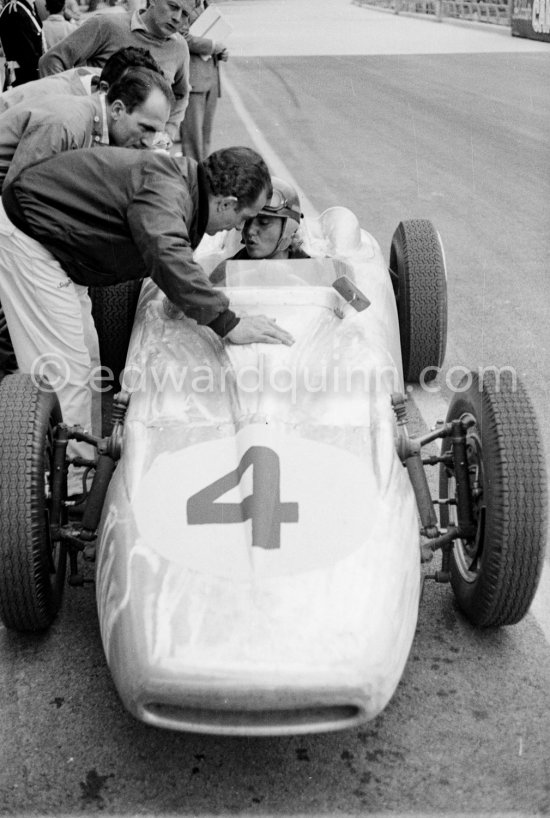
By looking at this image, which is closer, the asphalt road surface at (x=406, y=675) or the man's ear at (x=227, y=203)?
the asphalt road surface at (x=406, y=675)

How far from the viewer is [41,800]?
2.83 metres

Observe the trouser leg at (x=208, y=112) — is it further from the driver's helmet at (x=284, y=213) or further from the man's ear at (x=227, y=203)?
the man's ear at (x=227, y=203)

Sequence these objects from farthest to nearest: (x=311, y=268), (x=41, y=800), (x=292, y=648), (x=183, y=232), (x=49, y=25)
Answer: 1. (x=49, y=25)
2. (x=311, y=268)
3. (x=183, y=232)
4. (x=41, y=800)
5. (x=292, y=648)

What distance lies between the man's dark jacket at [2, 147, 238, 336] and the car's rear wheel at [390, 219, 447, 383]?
160 cm

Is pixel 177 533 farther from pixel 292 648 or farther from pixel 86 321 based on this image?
pixel 86 321

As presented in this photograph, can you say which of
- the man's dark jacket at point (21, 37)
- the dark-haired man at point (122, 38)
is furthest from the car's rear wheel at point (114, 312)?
the man's dark jacket at point (21, 37)

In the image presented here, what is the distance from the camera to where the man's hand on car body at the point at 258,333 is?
11.9 feet

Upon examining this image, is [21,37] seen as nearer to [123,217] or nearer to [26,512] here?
[123,217]

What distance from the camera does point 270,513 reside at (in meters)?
2.91

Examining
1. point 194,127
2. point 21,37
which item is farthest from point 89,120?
point 21,37

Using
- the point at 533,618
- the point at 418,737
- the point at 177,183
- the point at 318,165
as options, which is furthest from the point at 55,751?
the point at 318,165

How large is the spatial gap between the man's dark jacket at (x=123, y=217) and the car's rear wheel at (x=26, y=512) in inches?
25.7

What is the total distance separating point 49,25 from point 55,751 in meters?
9.24

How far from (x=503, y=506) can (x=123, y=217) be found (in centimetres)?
179
